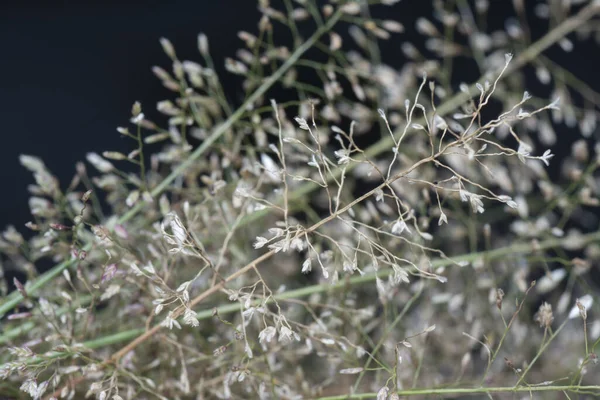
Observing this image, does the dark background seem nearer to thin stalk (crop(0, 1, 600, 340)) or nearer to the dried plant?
the dried plant

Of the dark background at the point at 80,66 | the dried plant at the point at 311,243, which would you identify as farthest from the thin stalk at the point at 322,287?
the dark background at the point at 80,66

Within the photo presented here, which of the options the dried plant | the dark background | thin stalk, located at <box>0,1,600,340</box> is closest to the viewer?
the dried plant

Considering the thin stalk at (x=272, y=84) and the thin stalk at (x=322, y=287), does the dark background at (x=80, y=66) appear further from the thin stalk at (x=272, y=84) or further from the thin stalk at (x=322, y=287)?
the thin stalk at (x=322, y=287)

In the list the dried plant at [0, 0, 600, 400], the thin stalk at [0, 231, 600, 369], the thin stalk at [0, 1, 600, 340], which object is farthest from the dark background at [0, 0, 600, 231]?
the thin stalk at [0, 231, 600, 369]

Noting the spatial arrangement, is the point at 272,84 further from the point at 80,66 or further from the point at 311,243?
the point at 80,66

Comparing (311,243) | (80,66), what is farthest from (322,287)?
(80,66)

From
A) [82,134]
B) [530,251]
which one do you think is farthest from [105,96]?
[530,251]
